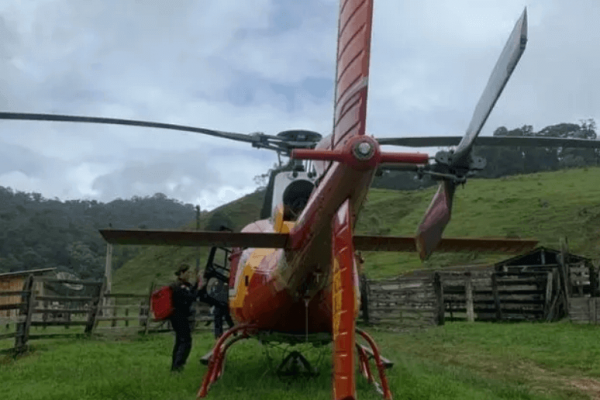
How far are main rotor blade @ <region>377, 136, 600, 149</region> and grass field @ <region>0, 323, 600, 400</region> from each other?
8.78ft

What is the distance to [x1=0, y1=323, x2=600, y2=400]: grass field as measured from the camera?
695cm

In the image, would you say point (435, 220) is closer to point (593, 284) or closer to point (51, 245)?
point (593, 284)

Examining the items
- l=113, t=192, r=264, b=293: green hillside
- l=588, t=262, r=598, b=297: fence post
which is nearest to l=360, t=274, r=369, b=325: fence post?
l=588, t=262, r=598, b=297: fence post

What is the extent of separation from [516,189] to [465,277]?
123 ft

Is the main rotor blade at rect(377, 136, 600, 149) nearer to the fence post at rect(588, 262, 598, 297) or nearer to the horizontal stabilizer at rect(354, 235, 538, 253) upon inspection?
the horizontal stabilizer at rect(354, 235, 538, 253)

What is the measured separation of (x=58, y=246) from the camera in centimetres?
6956

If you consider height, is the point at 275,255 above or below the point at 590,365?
above

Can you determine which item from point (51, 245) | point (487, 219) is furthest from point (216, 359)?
point (51, 245)

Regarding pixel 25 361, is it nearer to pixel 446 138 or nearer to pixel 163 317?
pixel 163 317

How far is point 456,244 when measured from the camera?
17.7 feet

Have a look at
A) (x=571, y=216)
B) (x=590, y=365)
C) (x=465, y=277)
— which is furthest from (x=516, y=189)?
(x=590, y=365)

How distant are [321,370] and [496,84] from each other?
6.29 meters

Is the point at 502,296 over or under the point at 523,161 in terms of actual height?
under

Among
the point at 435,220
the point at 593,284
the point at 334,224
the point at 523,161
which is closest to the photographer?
the point at 435,220
